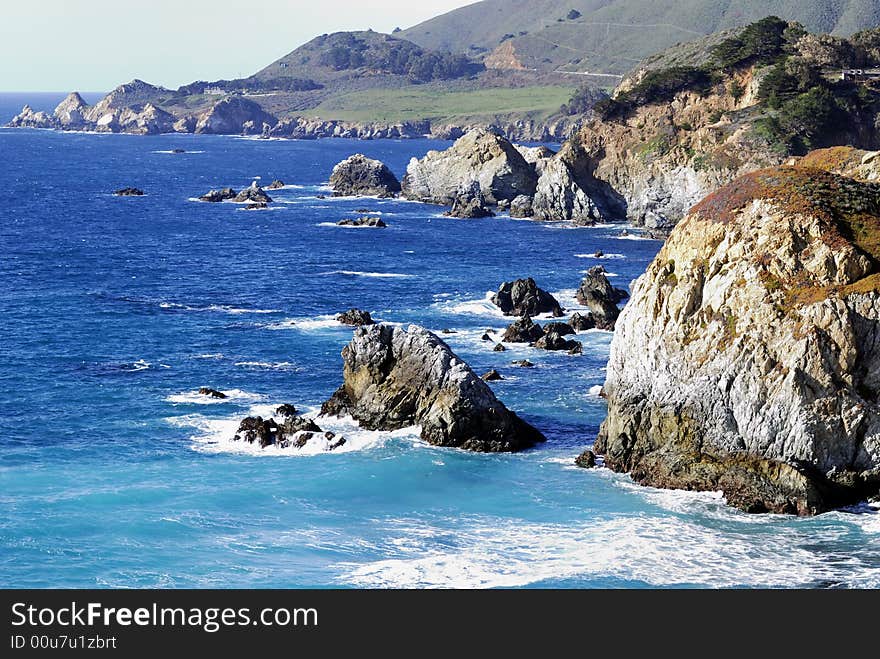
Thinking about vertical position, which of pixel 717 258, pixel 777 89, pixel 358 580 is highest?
pixel 777 89

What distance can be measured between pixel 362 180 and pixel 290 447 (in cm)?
13137

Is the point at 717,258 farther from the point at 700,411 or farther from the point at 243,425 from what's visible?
the point at 243,425

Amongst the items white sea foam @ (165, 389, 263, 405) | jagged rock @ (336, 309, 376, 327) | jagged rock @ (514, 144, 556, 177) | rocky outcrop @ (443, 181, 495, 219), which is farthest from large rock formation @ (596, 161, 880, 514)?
jagged rock @ (514, 144, 556, 177)

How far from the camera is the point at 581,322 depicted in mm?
89125

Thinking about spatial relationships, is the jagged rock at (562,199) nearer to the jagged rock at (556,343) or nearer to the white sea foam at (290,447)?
the jagged rock at (556,343)

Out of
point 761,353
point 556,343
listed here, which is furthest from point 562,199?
point 761,353

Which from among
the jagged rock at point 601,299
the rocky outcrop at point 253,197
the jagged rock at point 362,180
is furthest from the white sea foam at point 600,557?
the jagged rock at point 362,180

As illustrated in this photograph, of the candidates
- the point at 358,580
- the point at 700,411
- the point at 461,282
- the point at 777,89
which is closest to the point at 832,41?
the point at 777,89

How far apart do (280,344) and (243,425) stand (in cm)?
2119

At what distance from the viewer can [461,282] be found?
11144 cm

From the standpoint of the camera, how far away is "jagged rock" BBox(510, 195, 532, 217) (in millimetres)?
160125

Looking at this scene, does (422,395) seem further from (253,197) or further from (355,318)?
(253,197)

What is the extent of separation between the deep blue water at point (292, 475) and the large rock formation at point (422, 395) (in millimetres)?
1261

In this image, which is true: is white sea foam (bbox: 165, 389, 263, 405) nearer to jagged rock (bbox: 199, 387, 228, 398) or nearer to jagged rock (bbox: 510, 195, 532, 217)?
jagged rock (bbox: 199, 387, 228, 398)
